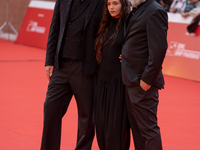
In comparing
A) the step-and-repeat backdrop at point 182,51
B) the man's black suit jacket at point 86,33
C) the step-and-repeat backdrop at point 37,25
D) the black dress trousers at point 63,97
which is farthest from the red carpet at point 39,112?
the step-and-repeat backdrop at point 37,25

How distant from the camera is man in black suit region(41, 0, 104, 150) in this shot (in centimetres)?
265

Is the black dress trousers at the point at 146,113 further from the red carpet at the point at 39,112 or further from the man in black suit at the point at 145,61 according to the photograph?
the red carpet at the point at 39,112

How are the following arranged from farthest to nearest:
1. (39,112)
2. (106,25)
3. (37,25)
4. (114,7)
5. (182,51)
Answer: (37,25), (182,51), (39,112), (106,25), (114,7)

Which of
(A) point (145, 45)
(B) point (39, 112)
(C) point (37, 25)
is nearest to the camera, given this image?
(A) point (145, 45)

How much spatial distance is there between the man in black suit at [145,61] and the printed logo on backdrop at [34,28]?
8.49 meters

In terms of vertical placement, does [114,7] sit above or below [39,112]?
above

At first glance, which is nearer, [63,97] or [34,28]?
[63,97]

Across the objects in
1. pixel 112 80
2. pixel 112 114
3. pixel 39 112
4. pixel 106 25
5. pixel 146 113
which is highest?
pixel 106 25

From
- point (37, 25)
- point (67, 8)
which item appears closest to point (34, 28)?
point (37, 25)

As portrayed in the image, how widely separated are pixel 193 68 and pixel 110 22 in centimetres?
490

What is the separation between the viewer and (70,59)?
2680 millimetres

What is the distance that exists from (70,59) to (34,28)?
28.0 feet

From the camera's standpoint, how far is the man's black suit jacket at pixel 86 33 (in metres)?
2.64

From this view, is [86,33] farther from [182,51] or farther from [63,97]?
[182,51]
